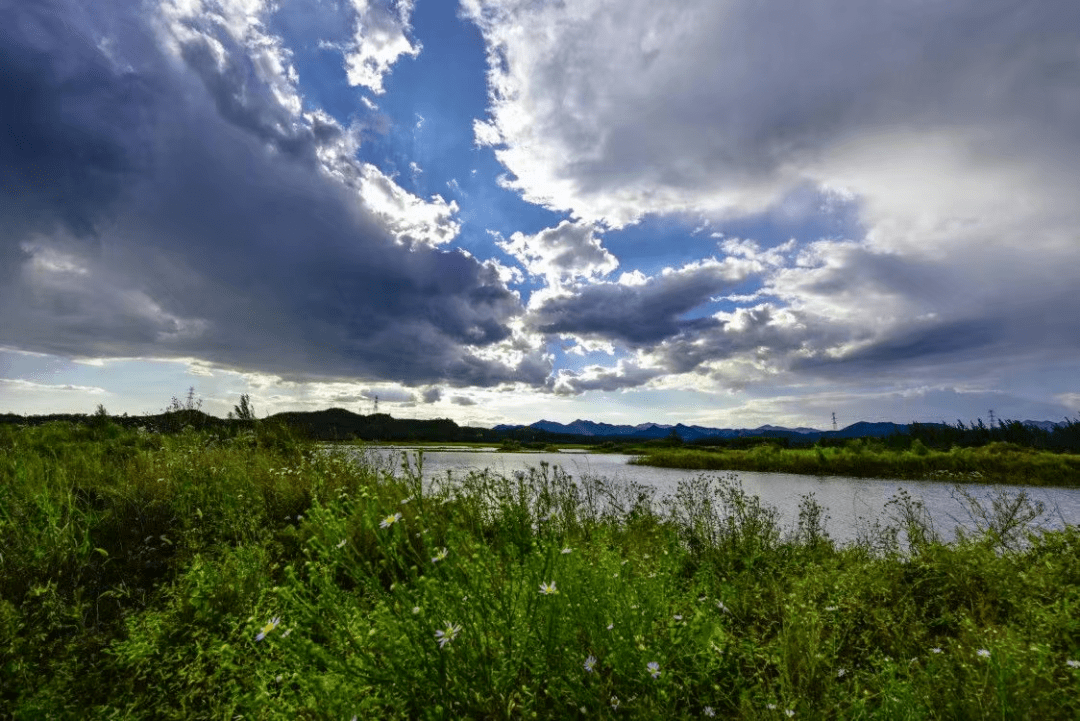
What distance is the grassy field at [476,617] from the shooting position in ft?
7.83

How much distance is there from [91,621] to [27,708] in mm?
1500

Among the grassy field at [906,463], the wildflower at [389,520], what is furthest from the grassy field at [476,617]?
the grassy field at [906,463]

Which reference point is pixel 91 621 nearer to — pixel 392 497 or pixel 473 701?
pixel 392 497

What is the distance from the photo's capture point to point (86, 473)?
6.63m

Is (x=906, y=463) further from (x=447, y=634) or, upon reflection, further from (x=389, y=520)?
(x=447, y=634)

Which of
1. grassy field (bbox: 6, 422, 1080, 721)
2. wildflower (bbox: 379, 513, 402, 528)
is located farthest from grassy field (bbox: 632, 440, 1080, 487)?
wildflower (bbox: 379, 513, 402, 528)

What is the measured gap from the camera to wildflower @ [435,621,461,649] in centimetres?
227

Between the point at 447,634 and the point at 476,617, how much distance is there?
322mm

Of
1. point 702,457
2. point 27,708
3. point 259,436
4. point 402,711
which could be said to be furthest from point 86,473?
point 702,457

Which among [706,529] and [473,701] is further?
[706,529]

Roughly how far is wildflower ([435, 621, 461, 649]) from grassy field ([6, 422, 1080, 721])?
0.11ft

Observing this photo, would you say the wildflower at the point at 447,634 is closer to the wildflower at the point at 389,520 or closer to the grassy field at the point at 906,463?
the wildflower at the point at 389,520

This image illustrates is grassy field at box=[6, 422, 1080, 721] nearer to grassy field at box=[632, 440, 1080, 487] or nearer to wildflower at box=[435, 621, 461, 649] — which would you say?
wildflower at box=[435, 621, 461, 649]

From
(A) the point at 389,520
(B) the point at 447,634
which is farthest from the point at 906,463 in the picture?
(B) the point at 447,634
